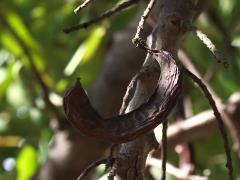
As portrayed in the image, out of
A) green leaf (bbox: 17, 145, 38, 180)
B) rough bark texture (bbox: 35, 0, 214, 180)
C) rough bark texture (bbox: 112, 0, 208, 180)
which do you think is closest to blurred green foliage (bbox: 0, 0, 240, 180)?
green leaf (bbox: 17, 145, 38, 180)

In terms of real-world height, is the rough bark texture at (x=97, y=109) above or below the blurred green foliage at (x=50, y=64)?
below

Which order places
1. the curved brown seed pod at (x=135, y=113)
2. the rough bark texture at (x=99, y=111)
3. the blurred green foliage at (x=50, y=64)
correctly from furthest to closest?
the blurred green foliage at (x=50, y=64) < the rough bark texture at (x=99, y=111) < the curved brown seed pod at (x=135, y=113)

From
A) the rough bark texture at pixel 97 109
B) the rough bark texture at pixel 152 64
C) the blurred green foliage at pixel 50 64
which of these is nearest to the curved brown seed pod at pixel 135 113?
the rough bark texture at pixel 152 64

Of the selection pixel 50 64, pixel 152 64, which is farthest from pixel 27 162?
pixel 152 64

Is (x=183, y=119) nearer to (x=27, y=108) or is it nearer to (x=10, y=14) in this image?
(x=27, y=108)

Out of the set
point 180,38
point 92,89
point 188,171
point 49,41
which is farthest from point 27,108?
point 180,38

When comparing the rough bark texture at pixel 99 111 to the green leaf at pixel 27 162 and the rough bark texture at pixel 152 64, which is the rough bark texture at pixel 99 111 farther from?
the rough bark texture at pixel 152 64

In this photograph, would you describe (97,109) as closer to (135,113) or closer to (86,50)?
(86,50)
